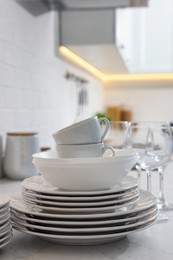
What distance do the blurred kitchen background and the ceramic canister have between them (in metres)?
0.16

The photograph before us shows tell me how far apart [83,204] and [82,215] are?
0.8 inches

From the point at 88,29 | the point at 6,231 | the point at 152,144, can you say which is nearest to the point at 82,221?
the point at 6,231

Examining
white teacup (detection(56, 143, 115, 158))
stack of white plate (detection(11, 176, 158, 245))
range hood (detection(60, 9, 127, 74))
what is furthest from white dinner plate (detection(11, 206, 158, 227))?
range hood (detection(60, 9, 127, 74))

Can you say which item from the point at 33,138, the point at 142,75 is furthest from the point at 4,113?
the point at 142,75

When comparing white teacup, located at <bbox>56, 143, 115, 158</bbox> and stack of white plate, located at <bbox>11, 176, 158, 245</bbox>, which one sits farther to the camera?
white teacup, located at <bbox>56, 143, 115, 158</bbox>

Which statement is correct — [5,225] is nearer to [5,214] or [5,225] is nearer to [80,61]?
[5,214]

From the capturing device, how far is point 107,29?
84.5 inches

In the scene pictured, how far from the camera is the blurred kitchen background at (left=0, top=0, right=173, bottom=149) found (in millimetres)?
1601

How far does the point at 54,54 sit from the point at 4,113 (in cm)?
83

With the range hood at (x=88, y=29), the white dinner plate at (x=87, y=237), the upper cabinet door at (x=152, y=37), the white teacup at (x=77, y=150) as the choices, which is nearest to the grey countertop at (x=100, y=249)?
the white dinner plate at (x=87, y=237)

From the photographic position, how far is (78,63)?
284cm

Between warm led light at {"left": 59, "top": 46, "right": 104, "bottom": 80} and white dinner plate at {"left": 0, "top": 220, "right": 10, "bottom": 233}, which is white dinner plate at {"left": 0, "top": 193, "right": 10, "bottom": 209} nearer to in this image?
white dinner plate at {"left": 0, "top": 220, "right": 10, "bottom": 233}

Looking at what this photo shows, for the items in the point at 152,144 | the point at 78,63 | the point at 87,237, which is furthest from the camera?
the point at 78,63

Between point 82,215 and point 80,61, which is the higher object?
point 80,61
